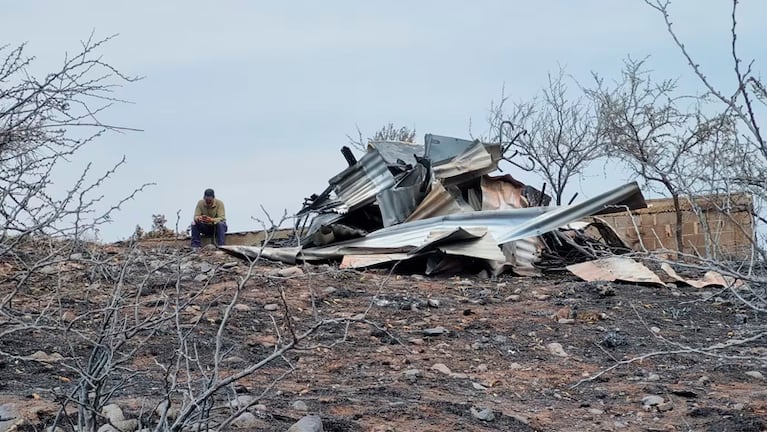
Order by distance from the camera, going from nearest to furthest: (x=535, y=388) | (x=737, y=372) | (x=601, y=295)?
1. (x=535, y=388)
2. (x=737, y=372)
3. (x=601, y=295)

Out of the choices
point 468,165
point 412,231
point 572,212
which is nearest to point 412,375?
point 412,231

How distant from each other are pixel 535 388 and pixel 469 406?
793 mm

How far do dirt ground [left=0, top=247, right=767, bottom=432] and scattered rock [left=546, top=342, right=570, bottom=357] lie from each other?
2cm

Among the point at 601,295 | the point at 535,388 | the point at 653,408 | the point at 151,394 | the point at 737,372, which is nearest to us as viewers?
the point at 151,394

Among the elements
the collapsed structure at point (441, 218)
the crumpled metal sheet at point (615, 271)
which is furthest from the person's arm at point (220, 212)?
the crumpled metal sheet at point (615, 271)

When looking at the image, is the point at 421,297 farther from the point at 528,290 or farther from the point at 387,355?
the point at 387,355

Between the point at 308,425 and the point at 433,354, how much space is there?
215cm

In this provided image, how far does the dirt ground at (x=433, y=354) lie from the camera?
401 centimetres

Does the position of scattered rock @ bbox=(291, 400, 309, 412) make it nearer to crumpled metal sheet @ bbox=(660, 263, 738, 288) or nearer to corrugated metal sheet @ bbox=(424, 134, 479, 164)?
crumpled metal sheet @ bbox=(660, 263, 738, 288)

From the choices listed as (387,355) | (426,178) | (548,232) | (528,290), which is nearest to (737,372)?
(387,355)

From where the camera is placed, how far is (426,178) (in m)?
10.3

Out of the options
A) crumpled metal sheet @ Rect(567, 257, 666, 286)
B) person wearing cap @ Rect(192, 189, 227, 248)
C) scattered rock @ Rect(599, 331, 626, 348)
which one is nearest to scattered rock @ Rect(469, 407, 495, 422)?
scattered rock @ Rect(599, 331, 626, 348)

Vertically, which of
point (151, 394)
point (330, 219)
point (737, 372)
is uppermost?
point (330, 219)

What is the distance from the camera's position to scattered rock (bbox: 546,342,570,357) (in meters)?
5.82
